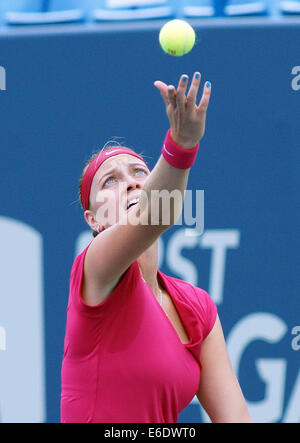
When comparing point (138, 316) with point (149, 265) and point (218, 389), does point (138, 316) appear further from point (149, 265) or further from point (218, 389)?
point (218, 389)

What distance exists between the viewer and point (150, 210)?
159 centimetres

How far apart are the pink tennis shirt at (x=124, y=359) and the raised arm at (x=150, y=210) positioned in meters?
0.06

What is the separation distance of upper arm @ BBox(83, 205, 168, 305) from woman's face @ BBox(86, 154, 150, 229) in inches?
10.0

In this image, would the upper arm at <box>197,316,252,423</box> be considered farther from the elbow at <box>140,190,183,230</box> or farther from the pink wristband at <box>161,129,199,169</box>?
the pink wristband at <box>161,129,199,169</box>

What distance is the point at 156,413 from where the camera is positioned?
189 cm

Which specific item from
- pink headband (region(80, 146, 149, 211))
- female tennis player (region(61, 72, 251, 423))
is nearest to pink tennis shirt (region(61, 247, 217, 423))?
female tennis player (region(61, 72, 251, 423))

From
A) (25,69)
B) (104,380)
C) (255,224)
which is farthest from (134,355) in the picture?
(25,69)

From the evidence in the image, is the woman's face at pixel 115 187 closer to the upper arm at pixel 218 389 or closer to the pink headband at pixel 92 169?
the pink headband at pixel 92 169

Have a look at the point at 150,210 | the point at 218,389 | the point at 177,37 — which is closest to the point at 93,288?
the point at 150,210

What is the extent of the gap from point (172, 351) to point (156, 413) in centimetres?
16

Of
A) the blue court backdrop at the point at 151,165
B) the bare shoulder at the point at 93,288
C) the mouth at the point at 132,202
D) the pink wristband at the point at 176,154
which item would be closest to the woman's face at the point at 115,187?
the mouth at the point at 132,202

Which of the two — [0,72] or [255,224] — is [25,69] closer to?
[0,72]

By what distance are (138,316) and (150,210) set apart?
360 millimetres

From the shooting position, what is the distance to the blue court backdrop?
3061mm
